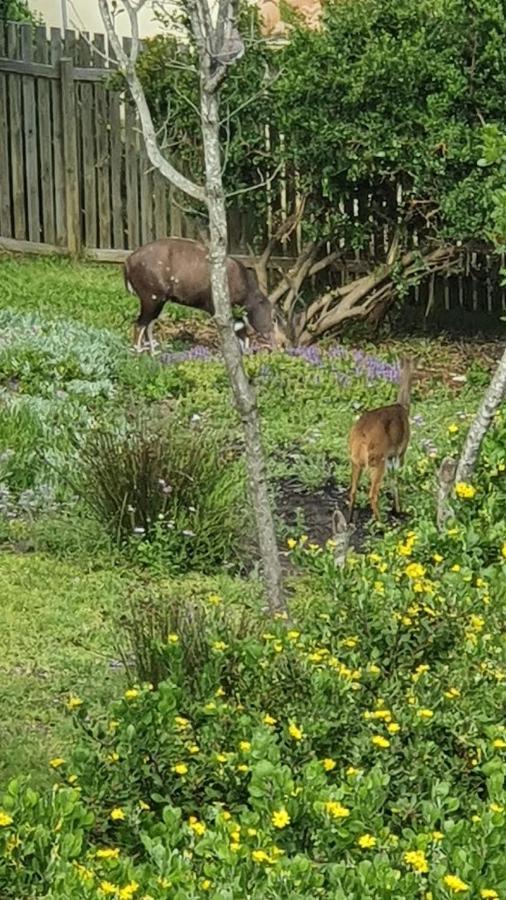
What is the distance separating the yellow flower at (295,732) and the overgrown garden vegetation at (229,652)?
20 millimetres

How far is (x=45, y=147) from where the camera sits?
16.6 metres

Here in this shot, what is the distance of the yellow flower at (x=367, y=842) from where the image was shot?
3877mm

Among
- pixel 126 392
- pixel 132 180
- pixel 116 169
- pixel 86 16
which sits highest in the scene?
pixel 86 16

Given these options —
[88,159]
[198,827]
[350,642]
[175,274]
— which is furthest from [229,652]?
[88,159]

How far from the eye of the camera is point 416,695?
16.3 ft

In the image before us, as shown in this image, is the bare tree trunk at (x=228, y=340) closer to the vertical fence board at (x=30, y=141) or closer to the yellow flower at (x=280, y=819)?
the yellow flower at (x=280, y=819)

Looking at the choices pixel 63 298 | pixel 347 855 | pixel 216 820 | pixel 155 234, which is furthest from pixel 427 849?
pixel 155 234

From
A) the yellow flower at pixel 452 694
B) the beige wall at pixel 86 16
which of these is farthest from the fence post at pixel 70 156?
the yellow flower at pixel 452 694

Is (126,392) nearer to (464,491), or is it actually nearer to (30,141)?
(464,491)

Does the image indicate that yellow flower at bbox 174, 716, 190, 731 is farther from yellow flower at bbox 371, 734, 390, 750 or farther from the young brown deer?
the young brown deer

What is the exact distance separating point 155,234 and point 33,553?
353 inches

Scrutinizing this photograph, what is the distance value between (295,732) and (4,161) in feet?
42.1

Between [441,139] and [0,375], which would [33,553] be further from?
[441,139]

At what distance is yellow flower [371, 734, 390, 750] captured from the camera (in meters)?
4.54
